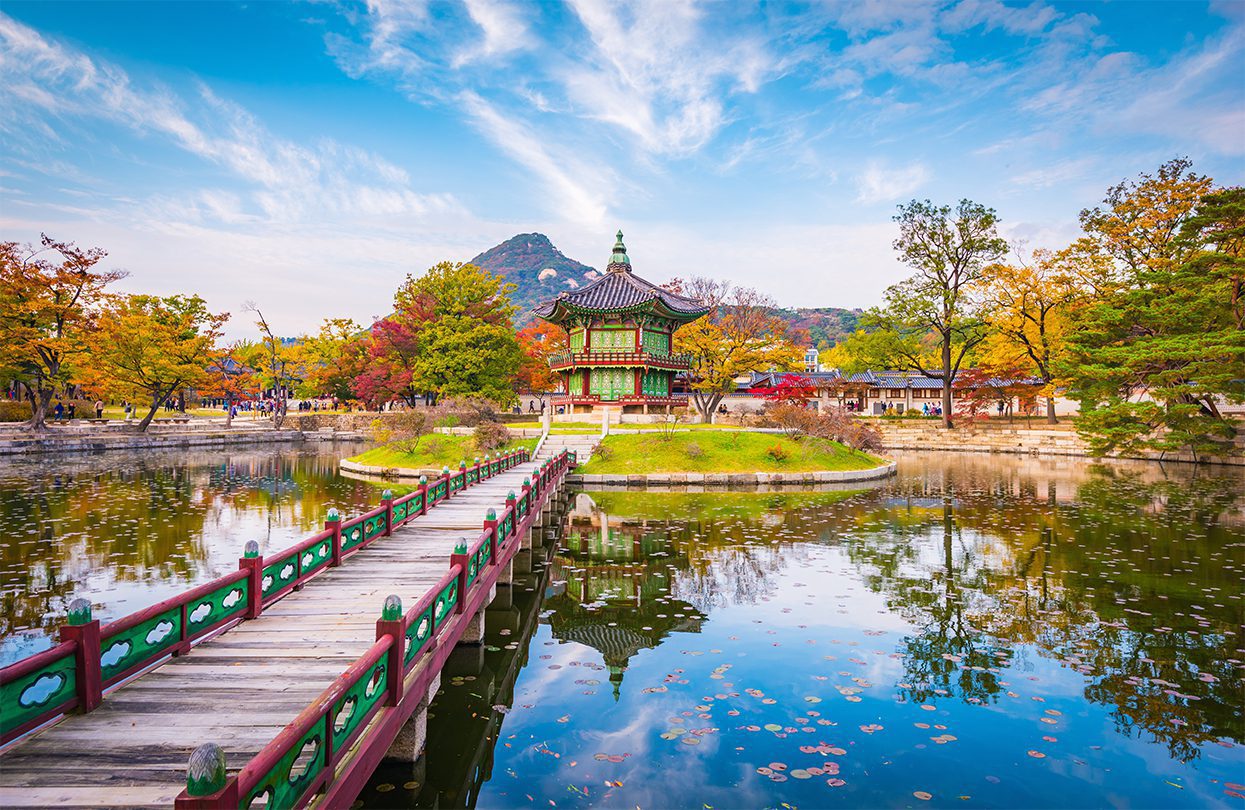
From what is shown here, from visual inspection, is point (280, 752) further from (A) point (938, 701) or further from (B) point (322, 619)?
(A) point (938, 701)

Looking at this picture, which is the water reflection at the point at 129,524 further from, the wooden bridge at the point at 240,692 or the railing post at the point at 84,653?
the railing post at the point at 84,653

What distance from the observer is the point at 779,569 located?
1388 centimetres

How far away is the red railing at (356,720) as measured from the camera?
337 cm

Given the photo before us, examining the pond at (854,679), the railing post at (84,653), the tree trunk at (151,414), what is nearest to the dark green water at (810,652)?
the pond at (854,679)

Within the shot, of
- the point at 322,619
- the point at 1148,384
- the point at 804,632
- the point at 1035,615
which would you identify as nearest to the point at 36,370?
the point at 322,619

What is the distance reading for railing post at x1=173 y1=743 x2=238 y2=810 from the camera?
3.06 metres

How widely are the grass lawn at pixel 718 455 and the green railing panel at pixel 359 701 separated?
2396 centimetres

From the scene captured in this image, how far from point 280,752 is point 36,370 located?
58.0m

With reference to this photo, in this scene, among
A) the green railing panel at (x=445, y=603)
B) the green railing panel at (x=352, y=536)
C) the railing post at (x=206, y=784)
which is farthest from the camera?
the green railing panel at (x=352, y=536)

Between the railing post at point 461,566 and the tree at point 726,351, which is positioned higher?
the tree at point 726,351

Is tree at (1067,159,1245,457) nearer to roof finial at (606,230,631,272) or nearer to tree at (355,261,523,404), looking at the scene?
roof finial at (606,230,631,272)

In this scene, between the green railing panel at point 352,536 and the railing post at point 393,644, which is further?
the green railing panel at point 352,536

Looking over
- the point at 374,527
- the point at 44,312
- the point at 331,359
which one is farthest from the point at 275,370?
the point at 374,527

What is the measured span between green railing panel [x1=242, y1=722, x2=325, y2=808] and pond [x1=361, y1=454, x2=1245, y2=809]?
178 cm
